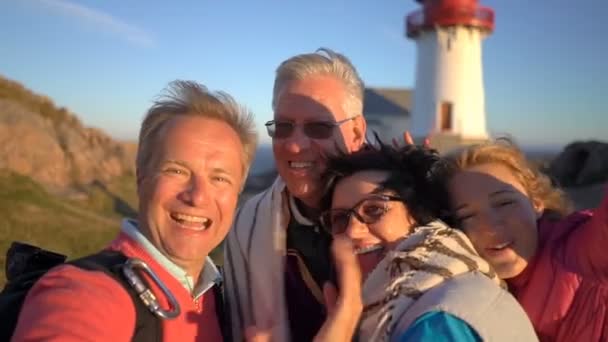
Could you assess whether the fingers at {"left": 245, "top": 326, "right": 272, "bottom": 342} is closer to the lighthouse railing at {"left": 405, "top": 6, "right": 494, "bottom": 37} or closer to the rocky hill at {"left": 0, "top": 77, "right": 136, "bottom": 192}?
the rocky hill at {"left": 0, "top": 77, "right": 136, "bottom": 192}

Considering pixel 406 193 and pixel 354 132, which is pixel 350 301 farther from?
pixel 354 132

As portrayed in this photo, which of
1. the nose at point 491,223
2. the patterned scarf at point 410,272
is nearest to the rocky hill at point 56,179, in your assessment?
the patterned scarf at point 410,272

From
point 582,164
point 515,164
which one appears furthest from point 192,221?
point 582,164

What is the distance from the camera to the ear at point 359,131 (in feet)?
9.85

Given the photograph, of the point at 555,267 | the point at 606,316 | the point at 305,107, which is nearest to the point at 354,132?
the point at 305,107

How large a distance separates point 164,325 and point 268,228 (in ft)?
3.80

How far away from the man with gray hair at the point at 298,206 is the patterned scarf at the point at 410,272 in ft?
2.77

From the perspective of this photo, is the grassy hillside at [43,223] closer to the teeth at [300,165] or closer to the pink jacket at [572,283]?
the teeth at [300,165]

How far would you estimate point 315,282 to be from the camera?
2.81 metres

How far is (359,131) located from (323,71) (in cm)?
39

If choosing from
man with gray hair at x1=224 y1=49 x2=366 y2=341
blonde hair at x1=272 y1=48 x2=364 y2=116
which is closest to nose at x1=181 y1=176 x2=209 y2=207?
man with gray hair at x1=224 y1=49 x2=366 y2=341

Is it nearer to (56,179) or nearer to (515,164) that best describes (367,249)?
(515,164)

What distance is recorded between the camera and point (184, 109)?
217cm

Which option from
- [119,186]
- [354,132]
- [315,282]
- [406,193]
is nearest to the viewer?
[406,193]
